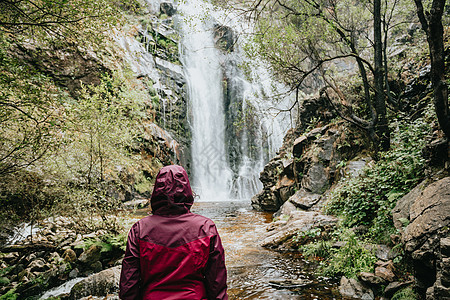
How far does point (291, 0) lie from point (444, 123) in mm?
8078

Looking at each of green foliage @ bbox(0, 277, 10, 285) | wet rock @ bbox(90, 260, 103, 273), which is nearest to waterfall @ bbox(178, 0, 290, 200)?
wet rock @ bbox(90, 260, 103, 273)

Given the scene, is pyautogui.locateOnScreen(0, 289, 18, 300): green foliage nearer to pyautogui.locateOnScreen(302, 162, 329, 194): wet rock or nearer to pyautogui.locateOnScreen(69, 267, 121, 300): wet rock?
pyautogui.locateOnScreen(69, 267, 121, 300): wet rock

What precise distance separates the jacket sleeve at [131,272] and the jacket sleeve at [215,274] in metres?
0.55

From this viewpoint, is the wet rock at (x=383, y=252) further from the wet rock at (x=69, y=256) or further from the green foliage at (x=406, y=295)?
the wet rock at (x=69, y=256)

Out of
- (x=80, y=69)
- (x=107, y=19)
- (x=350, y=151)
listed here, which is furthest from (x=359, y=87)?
(x=80, y=69)

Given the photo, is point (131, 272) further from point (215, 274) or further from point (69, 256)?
point (69, 256)

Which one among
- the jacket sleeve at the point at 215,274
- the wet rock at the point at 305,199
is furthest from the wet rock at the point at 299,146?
the jacket sleeve at the point at 215,274

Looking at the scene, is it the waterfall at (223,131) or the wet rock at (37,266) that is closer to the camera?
the wet rock at (37,266)

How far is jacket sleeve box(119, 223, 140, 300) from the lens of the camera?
1.83 meters

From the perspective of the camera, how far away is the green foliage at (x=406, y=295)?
3.07 meters

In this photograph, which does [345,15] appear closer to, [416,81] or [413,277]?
[416,81]

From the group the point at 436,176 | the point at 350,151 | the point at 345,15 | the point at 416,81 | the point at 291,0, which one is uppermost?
the point at 345,15

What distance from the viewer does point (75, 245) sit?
6.38 m

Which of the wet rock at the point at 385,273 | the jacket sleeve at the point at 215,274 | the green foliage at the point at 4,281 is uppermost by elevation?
the jacket sleeve at the point at 215,274
